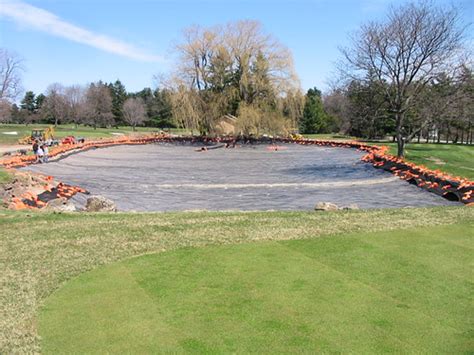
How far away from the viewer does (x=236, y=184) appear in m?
19.0

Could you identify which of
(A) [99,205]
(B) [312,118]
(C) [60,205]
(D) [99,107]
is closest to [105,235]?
(A) [99,205]

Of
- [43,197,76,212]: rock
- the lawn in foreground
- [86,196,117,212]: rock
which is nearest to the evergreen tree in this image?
[43,197,76,212]: rock

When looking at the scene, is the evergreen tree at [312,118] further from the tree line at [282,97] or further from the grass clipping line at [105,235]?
the grass clipping line at [105,235]

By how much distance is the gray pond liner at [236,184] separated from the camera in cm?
1488

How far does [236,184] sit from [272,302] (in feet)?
45.0

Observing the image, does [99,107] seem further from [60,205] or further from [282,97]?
[60,205]

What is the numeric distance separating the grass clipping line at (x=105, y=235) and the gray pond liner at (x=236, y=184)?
3.48m

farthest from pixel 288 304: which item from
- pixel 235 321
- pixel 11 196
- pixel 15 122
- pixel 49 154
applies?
pixel 15 122

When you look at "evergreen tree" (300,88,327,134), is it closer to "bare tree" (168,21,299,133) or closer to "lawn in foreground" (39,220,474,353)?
"bare tree" (168,21,299,133)

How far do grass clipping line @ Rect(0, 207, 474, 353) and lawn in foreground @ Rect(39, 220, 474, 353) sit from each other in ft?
1.00

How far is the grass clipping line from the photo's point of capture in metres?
5.55

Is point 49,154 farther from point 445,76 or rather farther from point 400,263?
point 400,263

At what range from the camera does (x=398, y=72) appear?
1039 inches

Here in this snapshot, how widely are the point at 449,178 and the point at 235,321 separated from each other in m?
14.7
